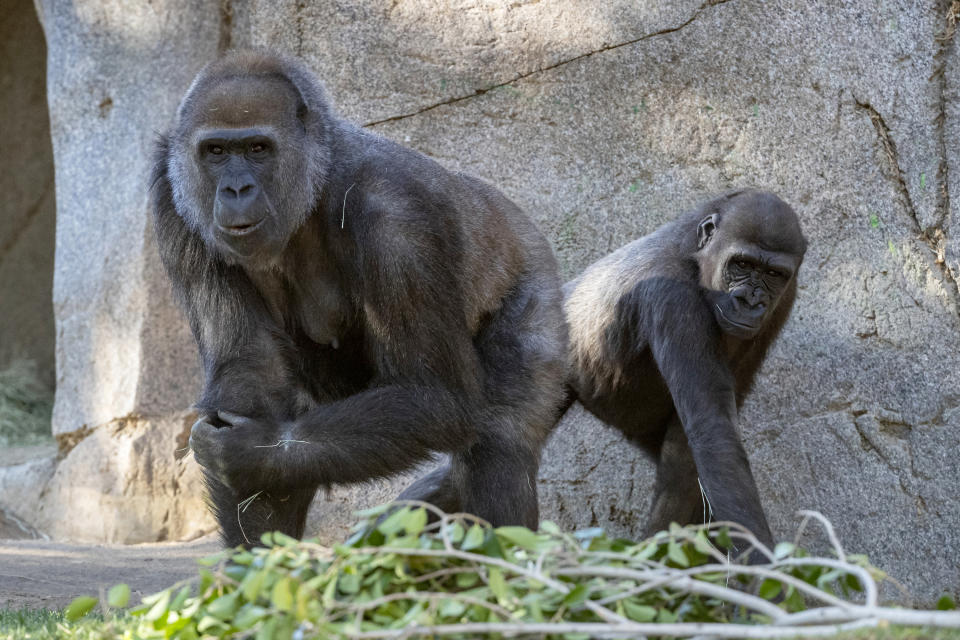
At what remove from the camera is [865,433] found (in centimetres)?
455

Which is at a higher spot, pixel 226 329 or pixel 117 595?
pixel 226 329

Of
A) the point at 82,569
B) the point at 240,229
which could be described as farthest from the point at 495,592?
the point at 82,569

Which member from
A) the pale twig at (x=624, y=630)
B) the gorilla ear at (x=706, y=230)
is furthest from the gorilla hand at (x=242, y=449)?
the gorilla ear at (x=706, y=230)

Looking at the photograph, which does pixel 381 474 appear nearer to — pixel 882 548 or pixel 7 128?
pixel 882 548

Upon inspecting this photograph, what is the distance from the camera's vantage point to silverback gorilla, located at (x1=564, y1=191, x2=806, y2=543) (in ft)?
12.1

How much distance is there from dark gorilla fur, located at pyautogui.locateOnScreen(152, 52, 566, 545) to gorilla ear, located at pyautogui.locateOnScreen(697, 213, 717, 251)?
27.2 inches

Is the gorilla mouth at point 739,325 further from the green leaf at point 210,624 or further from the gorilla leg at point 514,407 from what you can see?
the green leaf at point 210,624

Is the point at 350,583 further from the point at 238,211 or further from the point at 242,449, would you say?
the point at 238,211

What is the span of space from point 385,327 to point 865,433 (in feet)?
7.34

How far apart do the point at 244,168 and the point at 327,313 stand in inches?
21.2

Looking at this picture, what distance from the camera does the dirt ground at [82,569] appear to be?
3.92m

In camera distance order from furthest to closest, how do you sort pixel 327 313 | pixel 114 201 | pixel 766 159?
1. pixel 114 201
2. pixel 766 159
3. pixel 327 313

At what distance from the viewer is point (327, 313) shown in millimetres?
3607

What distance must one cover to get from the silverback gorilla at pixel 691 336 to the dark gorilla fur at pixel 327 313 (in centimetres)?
46
